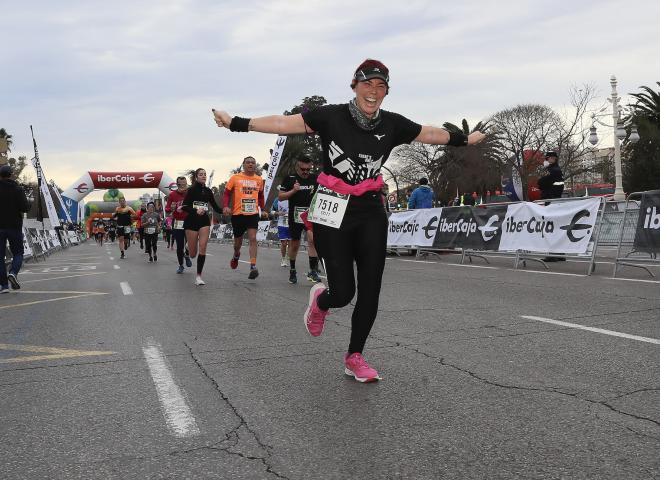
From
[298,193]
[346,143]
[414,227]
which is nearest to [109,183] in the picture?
[414,227]

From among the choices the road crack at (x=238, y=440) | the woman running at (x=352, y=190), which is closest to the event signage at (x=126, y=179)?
the woman running at (x=352, y=190)

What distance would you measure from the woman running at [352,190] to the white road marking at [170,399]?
110 centimetres

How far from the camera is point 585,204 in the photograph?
11023 mm

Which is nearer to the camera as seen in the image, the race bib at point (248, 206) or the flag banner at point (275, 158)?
the race bib at point (248, 206)

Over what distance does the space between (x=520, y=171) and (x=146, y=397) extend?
55.6 meters

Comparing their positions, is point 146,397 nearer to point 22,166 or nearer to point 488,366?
point 488,366

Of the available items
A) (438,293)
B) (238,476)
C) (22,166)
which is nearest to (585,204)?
(438,293)

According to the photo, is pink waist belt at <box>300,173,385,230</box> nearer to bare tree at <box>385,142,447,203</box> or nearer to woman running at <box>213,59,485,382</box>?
woman running at <box>213,59,485,382</box>

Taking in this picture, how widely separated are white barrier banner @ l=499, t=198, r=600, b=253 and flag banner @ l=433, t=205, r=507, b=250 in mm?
308

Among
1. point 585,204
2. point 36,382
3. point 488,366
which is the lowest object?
point 36,382

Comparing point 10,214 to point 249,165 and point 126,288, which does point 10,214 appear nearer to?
point 126,288

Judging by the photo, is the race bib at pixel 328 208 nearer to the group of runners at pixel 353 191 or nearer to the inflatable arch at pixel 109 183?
the group of runners at pixel 353 191

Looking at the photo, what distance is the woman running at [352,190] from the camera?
13.5 feet

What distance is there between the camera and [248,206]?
11023mm
